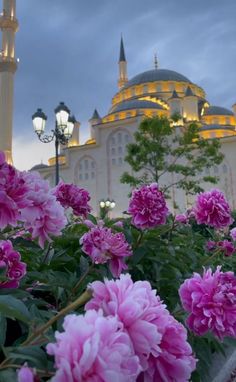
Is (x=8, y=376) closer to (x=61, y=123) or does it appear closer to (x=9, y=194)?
(x=9, y=194)

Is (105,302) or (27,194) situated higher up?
(27,194)

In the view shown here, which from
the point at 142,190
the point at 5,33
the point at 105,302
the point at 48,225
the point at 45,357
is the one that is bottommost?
the point at 45,357

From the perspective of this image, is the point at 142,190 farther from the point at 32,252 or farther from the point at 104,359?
the point at 104,359

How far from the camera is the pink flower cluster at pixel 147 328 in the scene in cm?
77

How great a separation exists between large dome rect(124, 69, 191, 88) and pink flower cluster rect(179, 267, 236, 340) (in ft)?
168

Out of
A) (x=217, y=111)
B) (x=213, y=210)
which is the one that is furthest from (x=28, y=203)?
(x=217, y=111)

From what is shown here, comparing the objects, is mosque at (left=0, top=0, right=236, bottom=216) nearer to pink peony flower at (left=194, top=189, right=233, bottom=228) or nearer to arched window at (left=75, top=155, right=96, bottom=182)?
arched window at (left=75, top=155, right=96, bottom=182)

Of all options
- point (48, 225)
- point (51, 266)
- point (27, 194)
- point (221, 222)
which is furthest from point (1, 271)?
point (221, 222)

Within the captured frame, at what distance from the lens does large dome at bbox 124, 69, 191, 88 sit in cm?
5038

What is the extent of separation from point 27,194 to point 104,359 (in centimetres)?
67

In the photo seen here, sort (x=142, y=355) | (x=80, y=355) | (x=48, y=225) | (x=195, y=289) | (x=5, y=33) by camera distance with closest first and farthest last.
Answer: (x=80, y=355)
(x=142, y=355)
(x=195, y=289)
(x=48, y=225)
(x=5, y=33)

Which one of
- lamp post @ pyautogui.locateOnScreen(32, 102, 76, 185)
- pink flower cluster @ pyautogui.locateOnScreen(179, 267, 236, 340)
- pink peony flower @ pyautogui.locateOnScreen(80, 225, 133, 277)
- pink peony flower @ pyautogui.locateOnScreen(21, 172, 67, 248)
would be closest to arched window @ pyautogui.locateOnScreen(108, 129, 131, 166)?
lamp post @ pyautogui.locateOnScreen(32, 102, 76, 185)

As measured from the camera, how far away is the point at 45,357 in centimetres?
84

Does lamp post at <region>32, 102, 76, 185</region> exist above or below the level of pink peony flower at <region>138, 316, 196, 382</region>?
above
